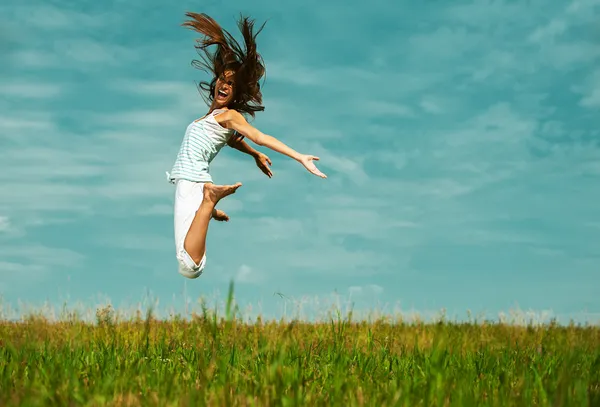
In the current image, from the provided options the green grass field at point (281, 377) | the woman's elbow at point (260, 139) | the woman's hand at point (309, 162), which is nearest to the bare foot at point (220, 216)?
the woman's elbow at point (260, 139)

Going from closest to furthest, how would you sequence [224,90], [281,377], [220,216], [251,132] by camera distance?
[281,377], [251,132], [224,90], [220,216]

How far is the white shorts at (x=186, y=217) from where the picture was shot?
727 cm

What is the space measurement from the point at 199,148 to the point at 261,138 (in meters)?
0.99

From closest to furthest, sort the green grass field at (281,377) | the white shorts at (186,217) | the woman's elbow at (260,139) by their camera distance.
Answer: the green grass field at (281,377)
the woman's elbow at (260,139)
the white shorts at (186,217)

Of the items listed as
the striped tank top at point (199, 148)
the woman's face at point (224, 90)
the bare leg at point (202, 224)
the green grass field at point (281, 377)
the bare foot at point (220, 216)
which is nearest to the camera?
the green grass field at point (281, 377)

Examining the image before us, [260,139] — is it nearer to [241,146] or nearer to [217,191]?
[217,191]

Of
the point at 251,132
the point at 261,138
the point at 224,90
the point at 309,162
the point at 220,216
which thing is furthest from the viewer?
the point at 220,216

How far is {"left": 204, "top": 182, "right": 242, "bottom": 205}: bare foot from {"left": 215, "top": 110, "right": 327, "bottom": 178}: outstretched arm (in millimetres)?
521

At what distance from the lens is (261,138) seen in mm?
6914

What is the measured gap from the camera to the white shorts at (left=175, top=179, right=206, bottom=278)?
727cm

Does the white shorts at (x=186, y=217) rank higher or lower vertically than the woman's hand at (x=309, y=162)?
lower

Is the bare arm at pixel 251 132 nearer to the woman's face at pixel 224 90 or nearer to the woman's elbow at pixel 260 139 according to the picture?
the woman's elbow at pixel 260 139

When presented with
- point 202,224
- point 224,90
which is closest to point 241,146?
point 224,90

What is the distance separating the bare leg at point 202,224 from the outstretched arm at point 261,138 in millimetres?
618
